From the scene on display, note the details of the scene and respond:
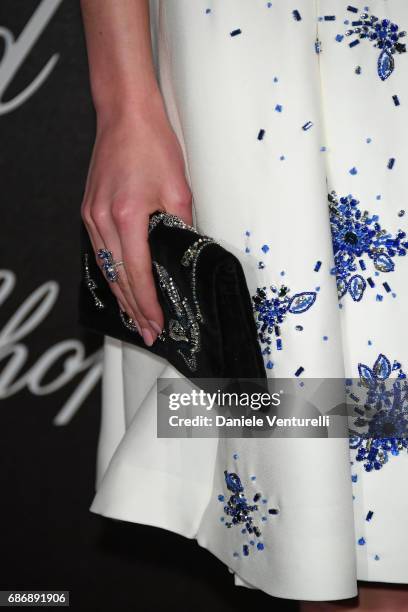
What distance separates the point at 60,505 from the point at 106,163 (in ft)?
3.46

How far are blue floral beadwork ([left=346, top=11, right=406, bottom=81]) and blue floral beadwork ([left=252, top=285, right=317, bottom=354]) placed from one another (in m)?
0.18

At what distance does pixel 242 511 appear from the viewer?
0.60 metres

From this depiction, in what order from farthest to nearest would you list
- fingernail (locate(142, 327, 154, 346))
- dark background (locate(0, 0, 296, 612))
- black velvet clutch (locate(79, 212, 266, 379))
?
1. dark background (locate(0, 0, 296, 612))
2. fingernail (locate(142, 327, 154, 346))
3. black velvet clutch (locate(79, 212, 266, 379))

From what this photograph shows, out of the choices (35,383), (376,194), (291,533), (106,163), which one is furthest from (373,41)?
(35,383)

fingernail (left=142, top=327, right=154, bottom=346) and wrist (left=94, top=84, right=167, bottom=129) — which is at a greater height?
wrist (left=94, top=84, right=167, bottom=129)

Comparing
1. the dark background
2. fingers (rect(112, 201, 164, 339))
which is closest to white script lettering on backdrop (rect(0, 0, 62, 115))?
the dark background

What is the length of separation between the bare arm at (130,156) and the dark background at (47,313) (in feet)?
3.15

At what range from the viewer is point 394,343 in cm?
58

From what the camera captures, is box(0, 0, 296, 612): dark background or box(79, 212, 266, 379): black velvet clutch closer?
box(79, 212, 266, 379): black velvet clutch

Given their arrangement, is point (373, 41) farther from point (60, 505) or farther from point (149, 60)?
point (60, 505)

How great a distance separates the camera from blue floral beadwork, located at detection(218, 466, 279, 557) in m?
0.59

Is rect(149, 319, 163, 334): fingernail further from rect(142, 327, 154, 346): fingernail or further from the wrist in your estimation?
the wrist

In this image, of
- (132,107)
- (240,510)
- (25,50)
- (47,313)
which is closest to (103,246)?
(132,107)

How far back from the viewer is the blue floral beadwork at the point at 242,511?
592 millimetres
